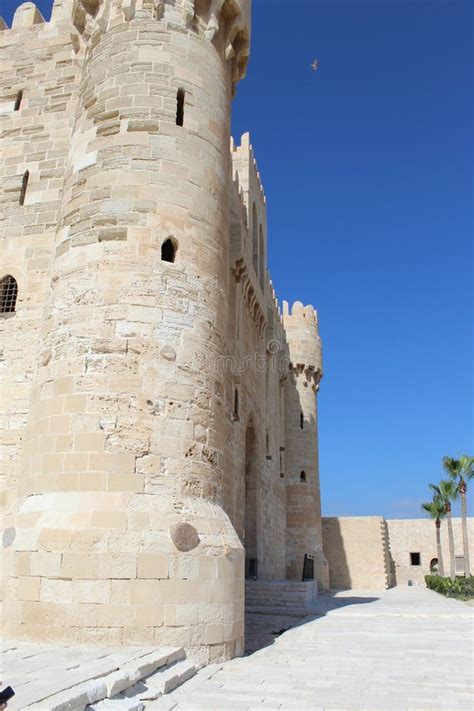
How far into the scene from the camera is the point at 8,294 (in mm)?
9945

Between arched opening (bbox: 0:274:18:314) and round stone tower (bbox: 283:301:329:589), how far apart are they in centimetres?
1718

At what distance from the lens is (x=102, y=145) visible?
8273mm

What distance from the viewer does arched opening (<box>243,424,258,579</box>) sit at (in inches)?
597

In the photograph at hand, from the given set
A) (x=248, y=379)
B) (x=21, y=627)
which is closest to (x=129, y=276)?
(x=21, y=627)

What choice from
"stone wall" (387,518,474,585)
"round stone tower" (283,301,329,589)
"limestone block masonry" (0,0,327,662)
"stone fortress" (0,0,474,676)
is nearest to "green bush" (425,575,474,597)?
"round stone tower" (283,301,329,589)

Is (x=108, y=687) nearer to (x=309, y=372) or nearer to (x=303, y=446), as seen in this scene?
(x=303, y=446)

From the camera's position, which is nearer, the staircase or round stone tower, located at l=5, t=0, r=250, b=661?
round stone tower, located at l=5, t=0, r=250, b=661

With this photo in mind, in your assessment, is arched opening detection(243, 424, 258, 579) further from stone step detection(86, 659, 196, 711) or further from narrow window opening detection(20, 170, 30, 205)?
stone step detection(86, 659, 196, 711)

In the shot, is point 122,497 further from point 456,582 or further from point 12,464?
point 456,582

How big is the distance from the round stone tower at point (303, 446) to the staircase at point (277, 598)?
10409 mm

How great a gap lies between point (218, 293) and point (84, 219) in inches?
80.9

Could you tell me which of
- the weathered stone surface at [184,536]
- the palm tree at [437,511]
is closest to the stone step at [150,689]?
the weathered stone surface at [184,536]

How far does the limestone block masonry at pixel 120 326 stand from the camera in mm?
6078

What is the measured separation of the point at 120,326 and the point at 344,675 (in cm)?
454
